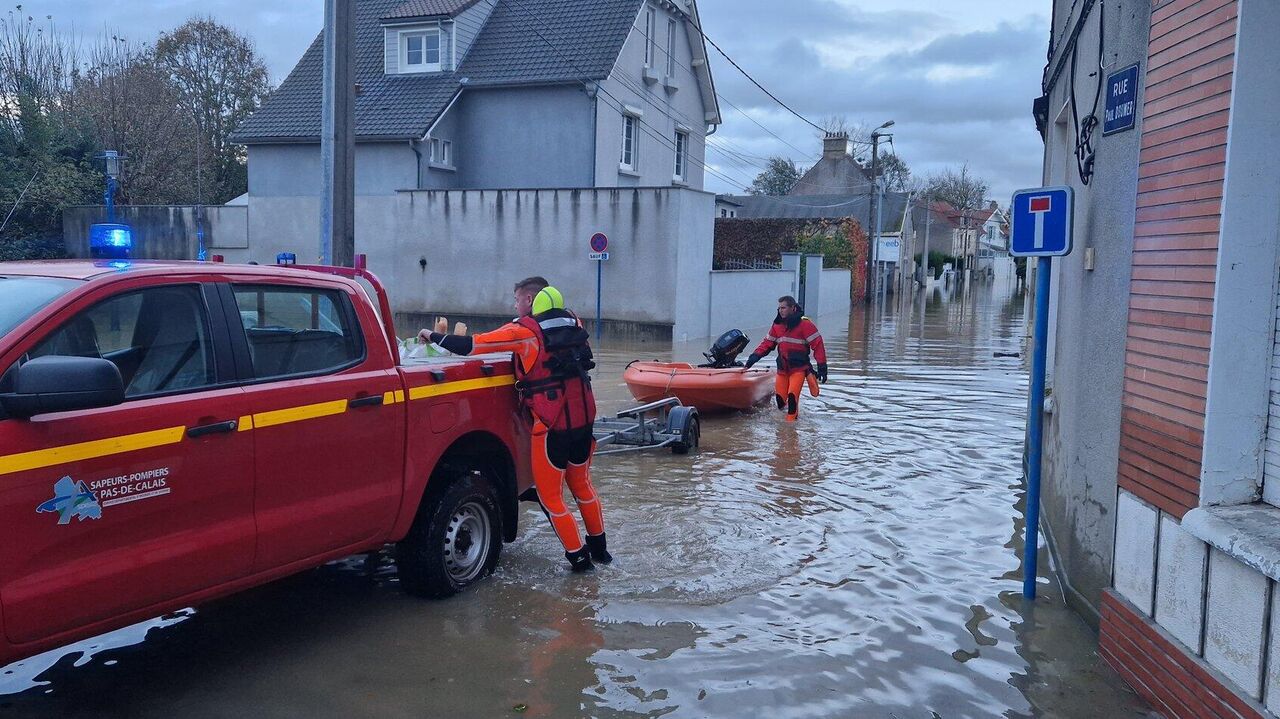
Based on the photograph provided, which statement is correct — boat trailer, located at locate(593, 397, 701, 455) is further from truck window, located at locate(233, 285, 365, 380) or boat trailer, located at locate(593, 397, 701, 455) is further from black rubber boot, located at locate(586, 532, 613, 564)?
truck window, located at locate(233, 285, 365, 380)

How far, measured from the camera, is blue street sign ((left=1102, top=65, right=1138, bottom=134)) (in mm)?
5426

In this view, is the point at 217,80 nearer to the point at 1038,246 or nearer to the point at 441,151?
the point at 441,151

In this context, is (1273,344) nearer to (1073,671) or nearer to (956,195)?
(1073,671)

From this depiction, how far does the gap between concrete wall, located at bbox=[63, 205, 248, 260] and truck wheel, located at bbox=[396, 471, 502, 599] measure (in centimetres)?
2598

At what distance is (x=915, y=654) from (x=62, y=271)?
444 centimetres

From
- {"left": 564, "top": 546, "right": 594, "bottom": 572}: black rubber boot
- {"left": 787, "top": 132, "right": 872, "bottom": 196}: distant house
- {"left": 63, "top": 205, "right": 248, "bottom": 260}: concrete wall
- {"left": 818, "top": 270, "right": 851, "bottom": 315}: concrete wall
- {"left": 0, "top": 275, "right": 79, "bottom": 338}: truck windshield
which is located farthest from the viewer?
{"left": 787, "top": 132, "right": 872, "bottom": 196}: distant house

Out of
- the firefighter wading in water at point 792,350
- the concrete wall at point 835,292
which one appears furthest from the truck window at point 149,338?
the concrete wall at point 835,292

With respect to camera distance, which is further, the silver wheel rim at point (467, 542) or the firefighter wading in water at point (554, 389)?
the firefighter wading in water at point (554, 389)

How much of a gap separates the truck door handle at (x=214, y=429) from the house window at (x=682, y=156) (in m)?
31.3

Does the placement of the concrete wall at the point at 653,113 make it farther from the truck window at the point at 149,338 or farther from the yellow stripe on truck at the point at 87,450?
the yellow stripe on truck at the point at 87,450

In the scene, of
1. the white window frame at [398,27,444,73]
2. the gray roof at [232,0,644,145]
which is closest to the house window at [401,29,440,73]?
the white window frame at [398,27,444,73]

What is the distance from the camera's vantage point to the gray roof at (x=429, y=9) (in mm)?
29441

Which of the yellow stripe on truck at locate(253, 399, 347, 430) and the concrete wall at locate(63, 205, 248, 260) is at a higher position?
the concrete wall at locate(63, 205, 248, 260)

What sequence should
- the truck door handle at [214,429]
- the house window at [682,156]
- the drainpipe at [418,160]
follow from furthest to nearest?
the house window at [682,156] < the drainpipe at [418,160] < the truck door handle at [214,429]
